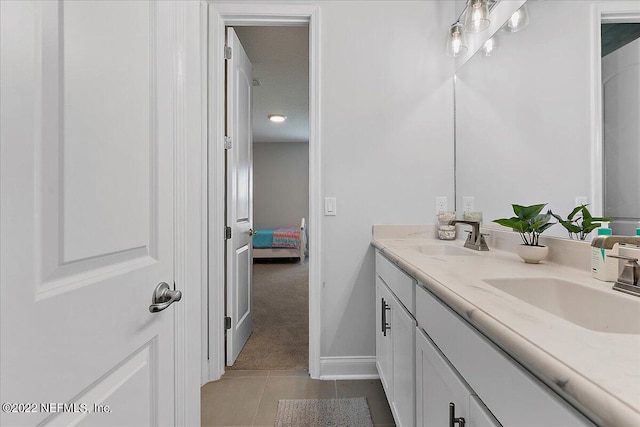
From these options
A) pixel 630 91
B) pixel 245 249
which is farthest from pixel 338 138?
pixel 630 91

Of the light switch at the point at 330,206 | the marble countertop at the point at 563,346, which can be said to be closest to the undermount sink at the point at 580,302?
the marble countertop at the point at 563,346

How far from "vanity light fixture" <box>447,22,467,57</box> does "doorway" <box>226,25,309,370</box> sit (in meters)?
1.00

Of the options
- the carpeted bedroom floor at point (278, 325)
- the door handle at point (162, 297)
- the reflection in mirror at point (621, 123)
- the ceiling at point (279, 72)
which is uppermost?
the ceiling at point (279, 72)

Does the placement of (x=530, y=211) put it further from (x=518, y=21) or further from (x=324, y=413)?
(x=324, y=413)

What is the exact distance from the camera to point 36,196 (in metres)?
0.50

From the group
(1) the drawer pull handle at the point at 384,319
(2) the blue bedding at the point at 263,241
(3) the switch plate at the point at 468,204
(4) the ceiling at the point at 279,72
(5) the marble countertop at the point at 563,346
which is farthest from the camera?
(2) the blue bedding at the point at 263,241

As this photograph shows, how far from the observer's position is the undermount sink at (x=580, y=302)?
0.76 m

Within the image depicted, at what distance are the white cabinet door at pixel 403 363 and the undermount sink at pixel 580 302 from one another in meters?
0.37

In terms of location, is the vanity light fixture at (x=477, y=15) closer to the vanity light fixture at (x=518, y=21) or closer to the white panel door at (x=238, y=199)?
the vanity light fixture at (x=518, y=21)

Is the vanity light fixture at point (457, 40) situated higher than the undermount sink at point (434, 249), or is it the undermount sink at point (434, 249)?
the vanity light fixture at point (457, 40)

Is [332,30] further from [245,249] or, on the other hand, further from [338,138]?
Answer: [245,249]

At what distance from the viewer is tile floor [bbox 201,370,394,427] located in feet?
5.39

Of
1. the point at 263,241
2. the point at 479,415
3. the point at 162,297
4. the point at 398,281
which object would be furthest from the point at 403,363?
the point at 263,241

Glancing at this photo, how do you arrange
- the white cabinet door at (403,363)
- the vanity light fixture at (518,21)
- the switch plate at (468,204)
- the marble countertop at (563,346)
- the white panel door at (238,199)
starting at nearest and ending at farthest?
the marble countertop at (563,346)
the white cabinet door at (403,363)
the vanity light fixture at (518,21)
the switch plate at (468,204)
the white panel door at (238,199)
